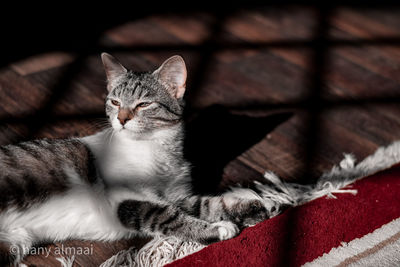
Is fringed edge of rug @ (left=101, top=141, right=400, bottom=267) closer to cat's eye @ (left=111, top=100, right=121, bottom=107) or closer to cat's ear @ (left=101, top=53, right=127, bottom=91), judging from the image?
cat's eye @ (left=111, top=100, right=121, bottom=107)

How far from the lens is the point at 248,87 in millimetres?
2252

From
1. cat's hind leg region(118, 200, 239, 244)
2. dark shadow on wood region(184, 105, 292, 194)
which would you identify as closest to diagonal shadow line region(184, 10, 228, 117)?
dark shadow on wood region(184, 105, 292, 194)

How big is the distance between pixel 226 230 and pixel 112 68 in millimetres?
684

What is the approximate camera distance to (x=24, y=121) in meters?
1.88

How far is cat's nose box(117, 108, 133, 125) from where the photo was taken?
1470 millimetres

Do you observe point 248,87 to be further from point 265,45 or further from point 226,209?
point 226,209

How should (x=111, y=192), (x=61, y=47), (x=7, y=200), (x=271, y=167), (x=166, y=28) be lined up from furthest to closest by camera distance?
(x=166, y=28) < (x=61, y=47) < (x=271, y=167) < (x=111, y=192) < (x=7, y=200)

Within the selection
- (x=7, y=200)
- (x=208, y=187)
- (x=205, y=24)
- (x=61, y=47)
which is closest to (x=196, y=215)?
(x=208, y=187)

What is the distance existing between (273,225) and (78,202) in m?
0.61

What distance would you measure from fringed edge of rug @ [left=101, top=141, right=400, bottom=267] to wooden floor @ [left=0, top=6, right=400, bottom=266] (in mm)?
55

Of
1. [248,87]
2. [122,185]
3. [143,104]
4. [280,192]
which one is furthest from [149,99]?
[248,87]

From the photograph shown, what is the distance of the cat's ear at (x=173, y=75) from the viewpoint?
1480 millimetres

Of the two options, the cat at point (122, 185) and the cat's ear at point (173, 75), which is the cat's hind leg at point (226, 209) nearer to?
the cat at point (122, 185)

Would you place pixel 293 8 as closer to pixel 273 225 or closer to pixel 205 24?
pixel 205 24
